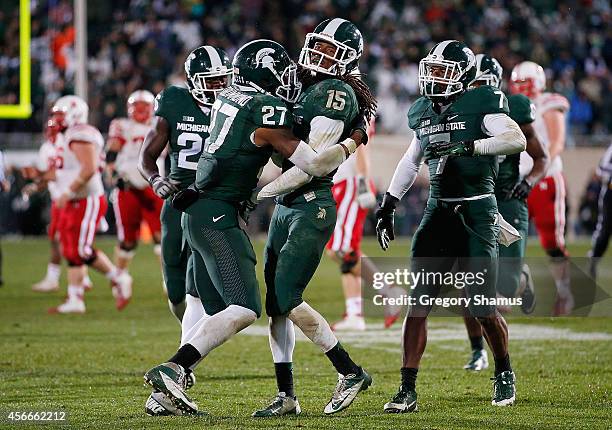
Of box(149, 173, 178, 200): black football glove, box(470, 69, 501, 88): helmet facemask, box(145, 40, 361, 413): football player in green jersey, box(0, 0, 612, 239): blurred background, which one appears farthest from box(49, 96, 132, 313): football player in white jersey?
box(0, 0, 612, 239): blurred background

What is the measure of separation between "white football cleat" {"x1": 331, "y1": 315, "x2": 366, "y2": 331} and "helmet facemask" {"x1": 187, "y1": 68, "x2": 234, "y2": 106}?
11.1 feet

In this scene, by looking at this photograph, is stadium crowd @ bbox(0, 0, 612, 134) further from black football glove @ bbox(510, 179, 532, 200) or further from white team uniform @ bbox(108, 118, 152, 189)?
black football glove @ bbox(510, 179, 532, 200)

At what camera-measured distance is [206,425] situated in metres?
5.12

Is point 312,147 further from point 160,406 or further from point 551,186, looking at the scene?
point 551,186

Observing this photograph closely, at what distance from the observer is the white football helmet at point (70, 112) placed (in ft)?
35.7

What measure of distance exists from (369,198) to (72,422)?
4395 mm

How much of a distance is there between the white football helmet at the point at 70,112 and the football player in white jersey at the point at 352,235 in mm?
2671

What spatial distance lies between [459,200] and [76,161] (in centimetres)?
607

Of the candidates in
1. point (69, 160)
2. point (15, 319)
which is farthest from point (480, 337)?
point (69, 160)

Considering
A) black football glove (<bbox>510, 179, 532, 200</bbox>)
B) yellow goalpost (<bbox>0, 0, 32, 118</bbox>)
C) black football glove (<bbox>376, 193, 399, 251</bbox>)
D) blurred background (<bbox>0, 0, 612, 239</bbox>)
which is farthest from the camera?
blurred background (<bbox>0, 0, 612, 239</bbox>)

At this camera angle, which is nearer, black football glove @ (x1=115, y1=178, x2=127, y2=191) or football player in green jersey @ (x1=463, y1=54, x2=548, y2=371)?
football player in green jersey @ (x1=463, y1=54, x2=548, y2=371)

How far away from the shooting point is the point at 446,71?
582 centimetres

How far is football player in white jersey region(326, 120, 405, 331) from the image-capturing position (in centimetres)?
937

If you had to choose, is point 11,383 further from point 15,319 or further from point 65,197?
point 65,197
